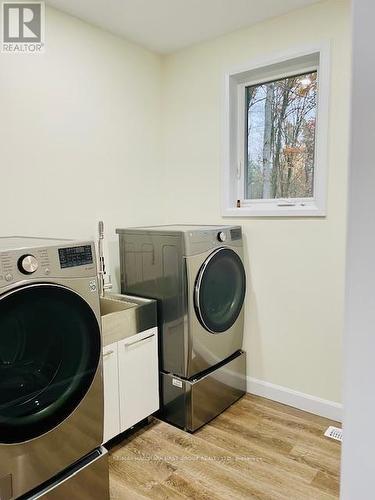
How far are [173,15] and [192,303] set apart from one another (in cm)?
175

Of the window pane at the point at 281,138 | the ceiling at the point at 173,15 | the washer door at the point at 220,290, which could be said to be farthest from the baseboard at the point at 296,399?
the ceiling at the point at 173,15

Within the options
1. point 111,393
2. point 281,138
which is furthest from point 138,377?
point 281,138

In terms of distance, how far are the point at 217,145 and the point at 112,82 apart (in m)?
0.84

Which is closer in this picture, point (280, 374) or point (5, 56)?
point (5, 56)

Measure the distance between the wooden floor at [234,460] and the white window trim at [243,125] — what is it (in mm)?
1308

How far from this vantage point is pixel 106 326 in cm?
187

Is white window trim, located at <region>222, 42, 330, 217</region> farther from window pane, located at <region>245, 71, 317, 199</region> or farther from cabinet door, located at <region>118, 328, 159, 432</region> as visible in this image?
cabinet door, located at <region>118, 328, 159, 432</region>

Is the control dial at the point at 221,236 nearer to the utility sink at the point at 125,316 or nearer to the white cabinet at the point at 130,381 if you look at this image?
the utility sink at the point at 125,316

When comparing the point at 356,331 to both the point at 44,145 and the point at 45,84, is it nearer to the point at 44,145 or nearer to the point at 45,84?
the point at 44,145

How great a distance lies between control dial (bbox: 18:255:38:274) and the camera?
1230 millimetres

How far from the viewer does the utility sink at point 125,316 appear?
1.90 metres

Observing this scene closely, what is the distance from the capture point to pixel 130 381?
203cm

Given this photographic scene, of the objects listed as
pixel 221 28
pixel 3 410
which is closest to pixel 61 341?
pixel 3 410

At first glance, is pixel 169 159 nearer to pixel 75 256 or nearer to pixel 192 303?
pixel 192 303
